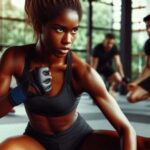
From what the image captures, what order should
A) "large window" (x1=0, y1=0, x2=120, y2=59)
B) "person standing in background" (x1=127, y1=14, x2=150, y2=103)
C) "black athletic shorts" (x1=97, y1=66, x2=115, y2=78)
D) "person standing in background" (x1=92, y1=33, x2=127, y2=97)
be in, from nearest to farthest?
"person standing in background" (x1=127, y1=14, x2=150, y2=103) → "person standing in background" (x1=92, y1=33, x2=127, y2=97) → "black athletic shorts" (x1=97, y1=66, x2=115, y2=78) → "large window" (x1=0, y1=0, x2=120, y2=59)

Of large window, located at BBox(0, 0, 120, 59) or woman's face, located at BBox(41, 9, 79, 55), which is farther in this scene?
large window, located at BBox(0, 0, 120, 59)

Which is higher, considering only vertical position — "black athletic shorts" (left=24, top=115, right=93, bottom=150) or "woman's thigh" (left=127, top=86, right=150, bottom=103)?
"black athletic shorts" (left=24, top=115, right=93, bottom=150)

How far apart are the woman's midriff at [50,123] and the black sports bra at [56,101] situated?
3 cm

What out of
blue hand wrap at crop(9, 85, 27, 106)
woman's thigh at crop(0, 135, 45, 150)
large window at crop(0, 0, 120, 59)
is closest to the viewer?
blue hand wrap at crop(9, 85, 27, 106)

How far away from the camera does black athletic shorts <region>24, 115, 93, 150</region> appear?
180 centimetres

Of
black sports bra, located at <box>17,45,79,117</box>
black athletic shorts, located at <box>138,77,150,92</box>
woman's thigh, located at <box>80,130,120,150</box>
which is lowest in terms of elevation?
black athletic shorts, located at <box>138,77,150,92</box>

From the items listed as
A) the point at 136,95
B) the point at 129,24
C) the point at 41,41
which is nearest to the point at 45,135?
the point at 41,41

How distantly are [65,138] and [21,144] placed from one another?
202 mm

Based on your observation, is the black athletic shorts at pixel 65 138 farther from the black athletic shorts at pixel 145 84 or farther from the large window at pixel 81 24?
the large window at pixel 81 24

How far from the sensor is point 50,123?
1.79 m

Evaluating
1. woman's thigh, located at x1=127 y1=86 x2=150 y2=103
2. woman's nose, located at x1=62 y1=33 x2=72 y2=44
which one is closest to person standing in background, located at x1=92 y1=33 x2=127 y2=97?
woman's thigh, located at x1=127 y1=86 x2=150 y2=103

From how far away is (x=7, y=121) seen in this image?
14.6 feet

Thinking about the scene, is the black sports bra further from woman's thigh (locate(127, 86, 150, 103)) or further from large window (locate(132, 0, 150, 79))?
large window (locate(132, 0, 150, 79))

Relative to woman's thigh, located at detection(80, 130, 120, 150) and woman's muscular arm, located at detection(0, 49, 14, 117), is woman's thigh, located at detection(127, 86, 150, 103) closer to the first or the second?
woman's thigh, located at detection(80, 130, 120, 150)
